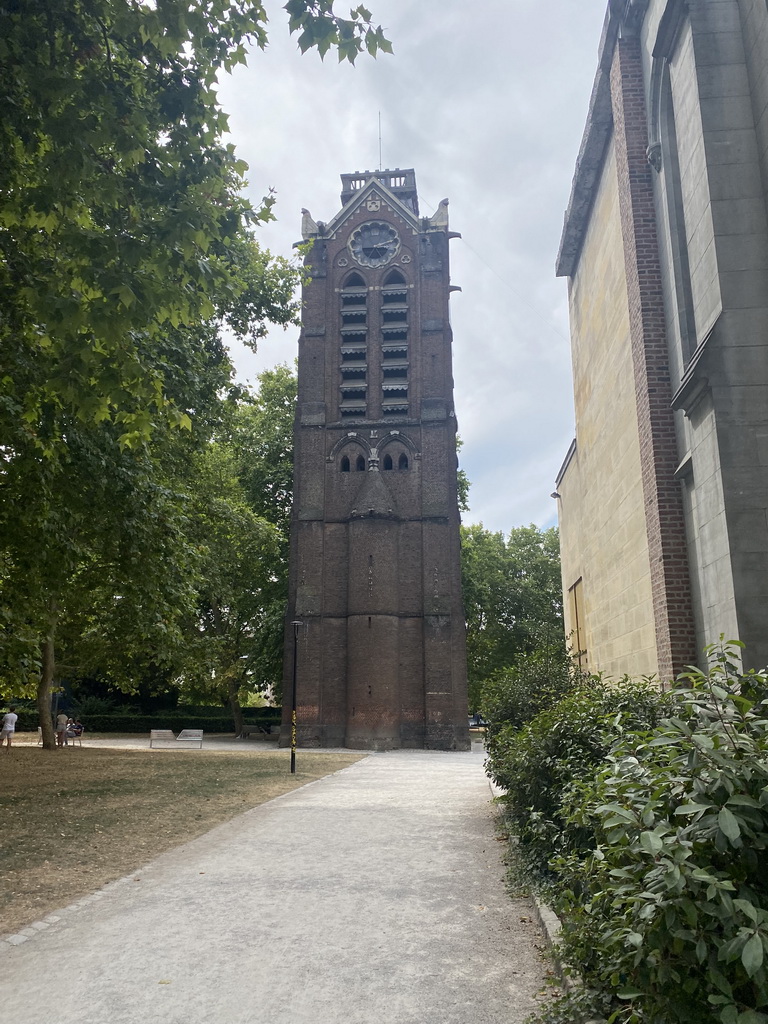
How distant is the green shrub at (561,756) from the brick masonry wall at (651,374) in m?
1.61

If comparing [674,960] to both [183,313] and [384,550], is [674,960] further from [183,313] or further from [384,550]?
[384,550]

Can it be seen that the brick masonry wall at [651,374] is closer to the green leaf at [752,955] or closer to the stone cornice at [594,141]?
the stone cornice at [594,141]

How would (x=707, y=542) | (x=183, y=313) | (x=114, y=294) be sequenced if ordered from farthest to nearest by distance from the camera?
(x=707, y=542)
(x=183, y=313)
(x=114, y=294)

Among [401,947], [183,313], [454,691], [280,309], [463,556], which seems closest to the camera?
[401,947]

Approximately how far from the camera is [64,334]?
6453mm

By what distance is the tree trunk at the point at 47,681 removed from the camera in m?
20.2

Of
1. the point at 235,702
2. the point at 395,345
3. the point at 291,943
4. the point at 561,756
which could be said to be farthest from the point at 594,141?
the point at 235,702

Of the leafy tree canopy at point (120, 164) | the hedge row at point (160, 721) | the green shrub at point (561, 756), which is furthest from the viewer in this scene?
the hedge row at point (160, 721)

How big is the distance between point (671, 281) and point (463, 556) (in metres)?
38.1

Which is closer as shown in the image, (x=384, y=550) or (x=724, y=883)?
(x=724, y=883)

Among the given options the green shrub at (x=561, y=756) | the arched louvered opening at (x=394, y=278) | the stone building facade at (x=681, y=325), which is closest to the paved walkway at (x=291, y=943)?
the green shrub at (x=561, y=756)

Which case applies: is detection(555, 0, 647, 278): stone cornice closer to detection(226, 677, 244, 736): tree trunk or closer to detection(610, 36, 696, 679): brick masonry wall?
detection(610, 36, 696, 679): brick masonry wall

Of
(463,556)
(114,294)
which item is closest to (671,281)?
(114,294)

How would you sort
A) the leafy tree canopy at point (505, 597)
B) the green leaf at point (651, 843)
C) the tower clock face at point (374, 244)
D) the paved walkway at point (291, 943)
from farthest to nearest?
1. the leafy tree canopy at point (505, 597)
2. the tower clock face at point (374, 244)
3. the paved walkway at point (291, 943)
4. the green leaf at point (651, 843)
